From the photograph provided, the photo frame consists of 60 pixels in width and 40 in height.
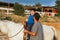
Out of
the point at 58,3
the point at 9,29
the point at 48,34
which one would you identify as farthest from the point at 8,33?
the point at 58,3

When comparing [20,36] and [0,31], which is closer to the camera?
[20,36]

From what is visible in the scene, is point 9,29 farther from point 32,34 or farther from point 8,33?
point 32,34

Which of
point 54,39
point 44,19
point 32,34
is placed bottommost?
point 44,19

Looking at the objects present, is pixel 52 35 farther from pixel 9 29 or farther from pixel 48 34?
pixel 9 29

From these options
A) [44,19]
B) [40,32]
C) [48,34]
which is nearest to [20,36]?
[48,34]

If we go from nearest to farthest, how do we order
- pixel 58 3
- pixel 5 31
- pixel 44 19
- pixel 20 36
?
pixel 20 36 < pixel 5 31 < pixel 44 19 < pixel 58 3

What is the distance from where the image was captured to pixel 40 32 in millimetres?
5434

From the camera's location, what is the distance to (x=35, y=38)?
5.42 m

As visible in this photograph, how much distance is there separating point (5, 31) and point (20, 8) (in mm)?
21218

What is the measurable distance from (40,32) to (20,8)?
22.9m

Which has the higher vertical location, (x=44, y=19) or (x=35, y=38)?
(x=35, y=38)

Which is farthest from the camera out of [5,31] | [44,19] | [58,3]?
[58,3]

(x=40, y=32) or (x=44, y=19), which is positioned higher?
(x=40, y=32)

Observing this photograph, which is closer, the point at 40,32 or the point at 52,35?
the point at 40,32
